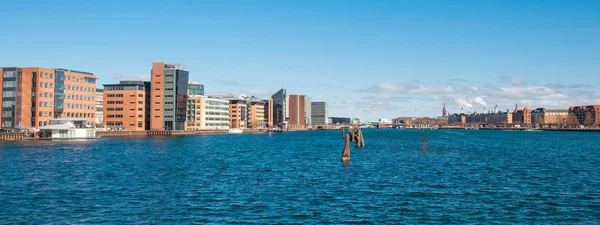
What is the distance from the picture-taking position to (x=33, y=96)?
529 ft

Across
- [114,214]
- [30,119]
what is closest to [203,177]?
[114,214]

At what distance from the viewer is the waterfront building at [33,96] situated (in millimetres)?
159500

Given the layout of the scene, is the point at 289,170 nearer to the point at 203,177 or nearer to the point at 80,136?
the point at 203,177

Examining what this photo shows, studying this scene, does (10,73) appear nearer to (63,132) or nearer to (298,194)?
(63,132)

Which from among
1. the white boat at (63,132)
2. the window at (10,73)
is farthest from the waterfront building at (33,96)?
the white boat at (63,132)

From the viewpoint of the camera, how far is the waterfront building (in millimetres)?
159500

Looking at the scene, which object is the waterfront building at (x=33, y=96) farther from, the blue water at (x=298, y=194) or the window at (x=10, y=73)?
the blue water at (x=298, y=194)

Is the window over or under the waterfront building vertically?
over

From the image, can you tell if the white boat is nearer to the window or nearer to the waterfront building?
the waterfront building

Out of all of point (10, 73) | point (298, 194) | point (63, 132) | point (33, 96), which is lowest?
point (298, 194)

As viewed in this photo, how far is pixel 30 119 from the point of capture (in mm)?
161375

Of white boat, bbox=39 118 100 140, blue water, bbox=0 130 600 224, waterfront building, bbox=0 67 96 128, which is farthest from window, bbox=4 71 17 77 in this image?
blue water, bbox=0 130 600 224

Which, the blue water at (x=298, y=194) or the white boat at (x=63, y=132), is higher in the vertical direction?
the white boat at (x=63, y=132)

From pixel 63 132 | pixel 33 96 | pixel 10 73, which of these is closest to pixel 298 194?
pixel 63 132
